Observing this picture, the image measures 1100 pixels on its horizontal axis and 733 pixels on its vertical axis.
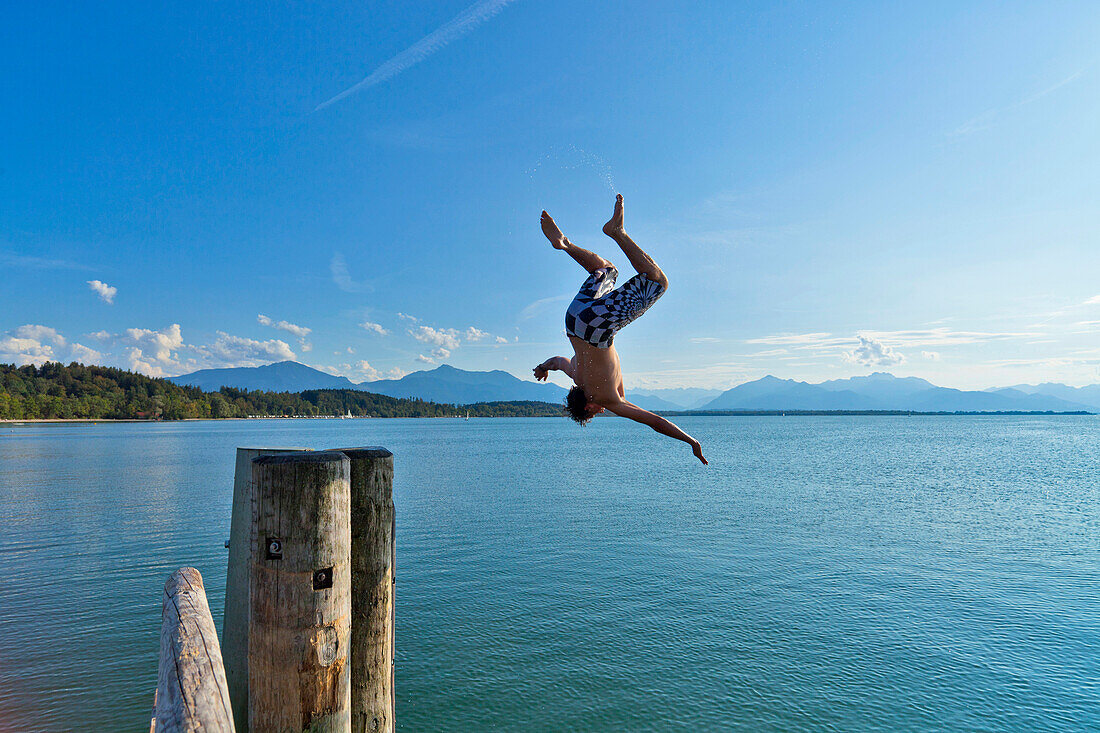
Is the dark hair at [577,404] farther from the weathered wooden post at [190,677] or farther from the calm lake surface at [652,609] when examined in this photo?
the calm lake surface at [652,609]

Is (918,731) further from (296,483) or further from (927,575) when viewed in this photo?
(296,483)

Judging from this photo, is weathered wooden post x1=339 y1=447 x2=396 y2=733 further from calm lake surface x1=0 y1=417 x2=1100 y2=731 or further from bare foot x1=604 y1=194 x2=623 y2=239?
calm lake surface x1=0 y1=417 x2=1100 y2=731

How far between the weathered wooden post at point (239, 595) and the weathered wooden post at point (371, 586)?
1059 millimetres

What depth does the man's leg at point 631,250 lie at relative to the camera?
19.5 feet

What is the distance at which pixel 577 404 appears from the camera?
6.81 m

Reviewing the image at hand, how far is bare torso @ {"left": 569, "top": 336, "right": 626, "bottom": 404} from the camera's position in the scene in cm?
634

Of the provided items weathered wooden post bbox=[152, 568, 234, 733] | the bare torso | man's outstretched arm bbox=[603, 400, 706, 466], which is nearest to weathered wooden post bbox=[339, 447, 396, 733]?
weathered wooden post bbox=[152, 568, 234, 733]

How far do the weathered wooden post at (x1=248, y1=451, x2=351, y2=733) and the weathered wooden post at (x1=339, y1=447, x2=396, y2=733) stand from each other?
44 cm

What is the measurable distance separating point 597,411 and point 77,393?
9109 inches

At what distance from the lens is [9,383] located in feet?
564

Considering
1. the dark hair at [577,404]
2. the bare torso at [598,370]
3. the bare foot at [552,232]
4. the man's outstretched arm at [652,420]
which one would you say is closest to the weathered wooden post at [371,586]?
the bare torso at [598,370]

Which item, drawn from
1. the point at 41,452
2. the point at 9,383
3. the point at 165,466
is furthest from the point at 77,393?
the point at 165,466

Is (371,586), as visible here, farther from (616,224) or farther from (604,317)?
(616,224)

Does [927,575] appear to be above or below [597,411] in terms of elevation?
below
